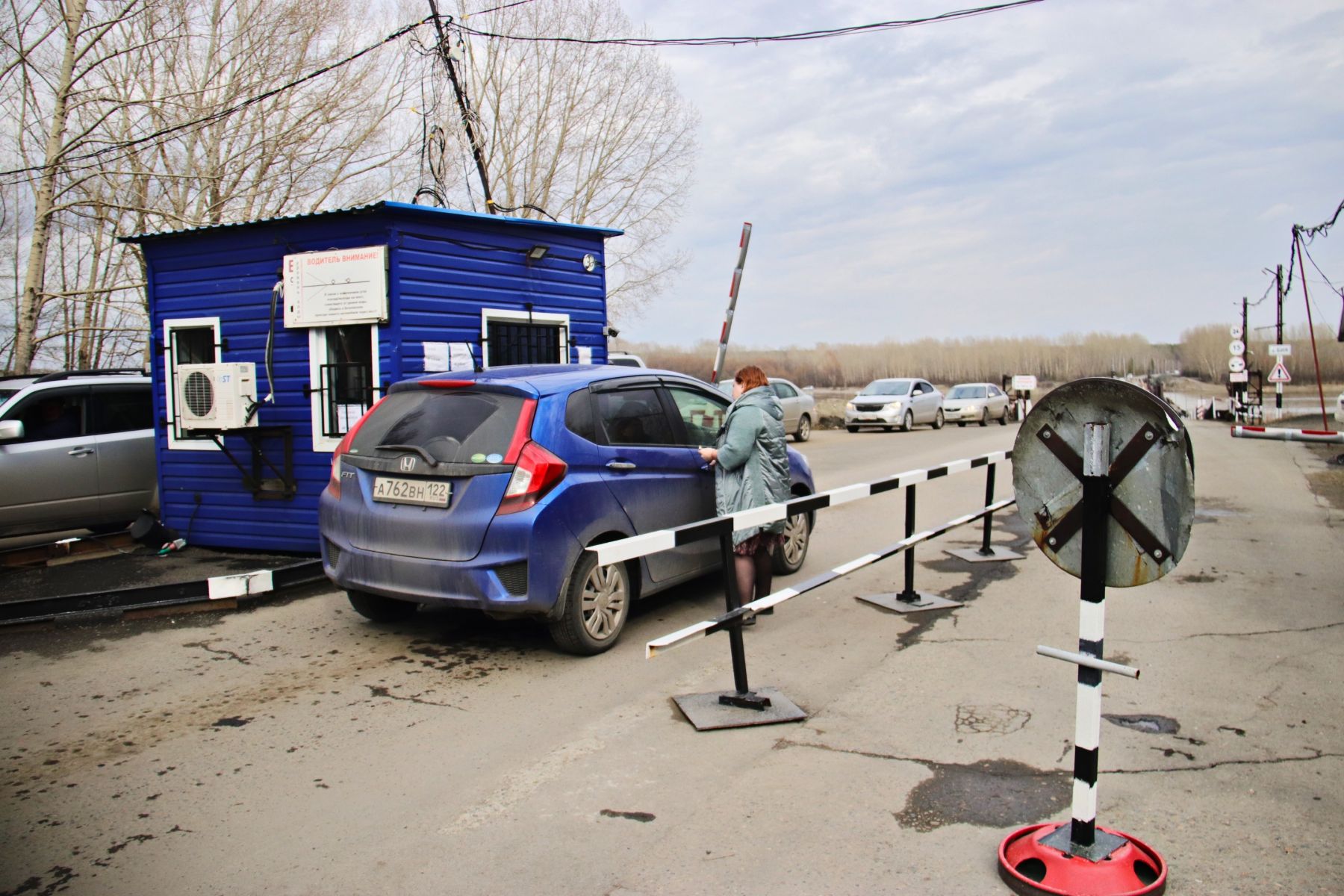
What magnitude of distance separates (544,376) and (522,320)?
14.1ft

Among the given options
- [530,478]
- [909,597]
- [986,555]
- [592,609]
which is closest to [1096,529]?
[530,478]

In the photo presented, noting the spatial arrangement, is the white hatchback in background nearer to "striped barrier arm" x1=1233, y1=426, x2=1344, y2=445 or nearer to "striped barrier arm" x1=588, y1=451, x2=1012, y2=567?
"striped barrier arm" x1=1233, y1=426, x2=1344, y2=445

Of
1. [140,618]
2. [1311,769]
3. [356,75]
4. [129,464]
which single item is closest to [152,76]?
[356,75]

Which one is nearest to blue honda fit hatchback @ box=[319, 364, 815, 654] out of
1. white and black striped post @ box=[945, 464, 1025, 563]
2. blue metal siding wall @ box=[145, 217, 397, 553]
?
blue metal siding wall @ box=[145, 217, 397, 553]

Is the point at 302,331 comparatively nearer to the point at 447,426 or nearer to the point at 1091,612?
the point at 447,426

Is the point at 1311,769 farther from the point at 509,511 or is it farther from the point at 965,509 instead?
the point at 965,509

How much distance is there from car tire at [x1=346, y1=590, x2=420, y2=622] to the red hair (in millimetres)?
2595

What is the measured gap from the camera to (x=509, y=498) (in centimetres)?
533

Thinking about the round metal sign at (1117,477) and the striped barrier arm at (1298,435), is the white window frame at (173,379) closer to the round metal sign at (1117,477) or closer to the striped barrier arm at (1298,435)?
the round metal sign at (1117,477)

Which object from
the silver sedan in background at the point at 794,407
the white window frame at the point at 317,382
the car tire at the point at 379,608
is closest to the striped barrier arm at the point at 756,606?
the car tire at the point at 379,608

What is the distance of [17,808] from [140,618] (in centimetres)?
324

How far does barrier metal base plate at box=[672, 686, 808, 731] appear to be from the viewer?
4547 millimetres

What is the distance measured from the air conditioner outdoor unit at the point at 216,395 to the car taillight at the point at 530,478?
186 inches

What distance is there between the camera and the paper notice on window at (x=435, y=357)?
8.95 metres
